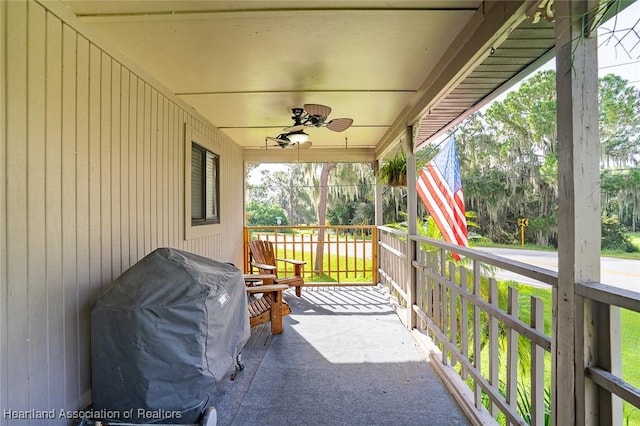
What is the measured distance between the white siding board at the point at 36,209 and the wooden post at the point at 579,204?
2.35 metres

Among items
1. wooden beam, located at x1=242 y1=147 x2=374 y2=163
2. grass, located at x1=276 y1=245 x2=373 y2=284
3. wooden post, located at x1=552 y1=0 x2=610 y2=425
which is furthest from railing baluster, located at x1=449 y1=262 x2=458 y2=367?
wooden beam, located at x1=242 y1=147 x2=374 y2=163

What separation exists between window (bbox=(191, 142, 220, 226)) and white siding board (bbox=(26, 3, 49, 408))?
1.92 metres

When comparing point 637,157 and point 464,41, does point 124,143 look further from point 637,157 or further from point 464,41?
point 637,157

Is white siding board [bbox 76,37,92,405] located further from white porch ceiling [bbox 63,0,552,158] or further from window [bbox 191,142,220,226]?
window [bbox 191,142,220,226]

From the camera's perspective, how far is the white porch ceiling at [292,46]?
1703mm

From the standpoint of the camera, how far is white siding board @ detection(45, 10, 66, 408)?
5.23ft

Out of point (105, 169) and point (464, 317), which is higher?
point (105, 169)

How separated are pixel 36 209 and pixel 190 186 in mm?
1815

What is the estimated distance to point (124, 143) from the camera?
225cm

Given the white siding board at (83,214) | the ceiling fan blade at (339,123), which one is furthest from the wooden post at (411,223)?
the white siding board at (83,214)

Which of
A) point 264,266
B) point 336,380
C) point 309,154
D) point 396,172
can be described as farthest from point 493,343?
point 309,154

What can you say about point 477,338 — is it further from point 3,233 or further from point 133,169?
point 133,169

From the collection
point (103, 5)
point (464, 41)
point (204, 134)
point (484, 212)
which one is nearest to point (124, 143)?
point (103, 5)

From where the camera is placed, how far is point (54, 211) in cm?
163
